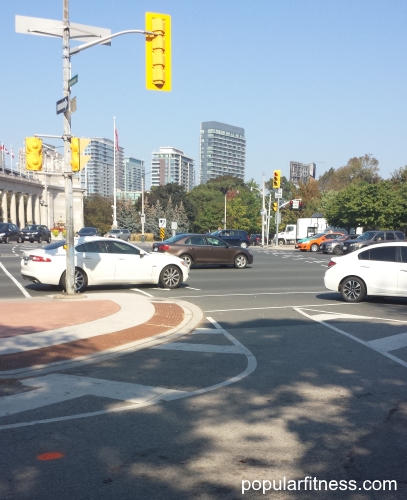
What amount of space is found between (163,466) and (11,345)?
5109mm

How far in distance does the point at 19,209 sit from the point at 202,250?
78.2 m

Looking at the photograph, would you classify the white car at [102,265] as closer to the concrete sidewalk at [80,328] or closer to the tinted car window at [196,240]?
the concrete sidewalk at [80,328]

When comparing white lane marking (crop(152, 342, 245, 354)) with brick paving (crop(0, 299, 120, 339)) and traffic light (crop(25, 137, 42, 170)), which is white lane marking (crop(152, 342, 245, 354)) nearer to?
brick paving (crop(0, 299, 120, 339))

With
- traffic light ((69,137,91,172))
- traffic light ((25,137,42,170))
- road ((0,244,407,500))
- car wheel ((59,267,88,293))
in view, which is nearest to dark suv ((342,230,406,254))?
car wheel ((59,267,88,293))

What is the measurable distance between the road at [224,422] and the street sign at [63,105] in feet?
21.8

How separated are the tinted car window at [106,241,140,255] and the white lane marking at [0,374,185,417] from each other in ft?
31.4

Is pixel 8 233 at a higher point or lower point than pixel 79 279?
higher

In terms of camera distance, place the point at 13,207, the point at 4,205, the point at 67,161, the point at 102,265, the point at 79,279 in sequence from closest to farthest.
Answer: the point at 67,161, the point at 79,279, the point at 102,265, the point at 4,205, the point at 13,207

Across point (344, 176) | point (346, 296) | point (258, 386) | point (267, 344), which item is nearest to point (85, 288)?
point (346, 296)

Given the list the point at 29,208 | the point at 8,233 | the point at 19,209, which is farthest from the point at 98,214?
the point at 8,233

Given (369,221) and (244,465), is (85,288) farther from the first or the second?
(369,221)

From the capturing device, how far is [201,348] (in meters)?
9.42

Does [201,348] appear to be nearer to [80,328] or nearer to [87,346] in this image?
[87,346]

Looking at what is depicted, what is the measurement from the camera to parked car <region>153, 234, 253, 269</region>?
961 inches
